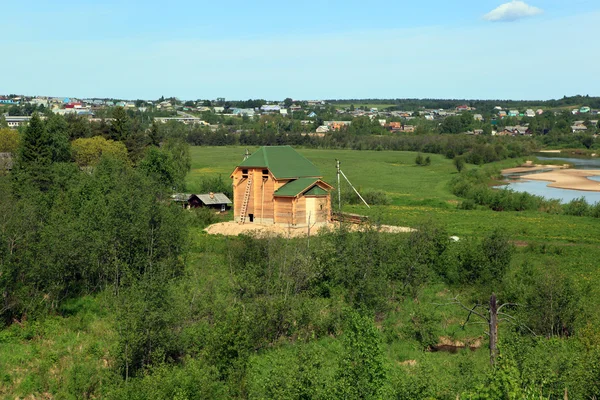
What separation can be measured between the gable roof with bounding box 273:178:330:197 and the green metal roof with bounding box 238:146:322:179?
59cm

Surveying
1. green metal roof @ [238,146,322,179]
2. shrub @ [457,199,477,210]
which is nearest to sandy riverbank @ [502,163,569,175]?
shrub @ [457,199,477,210]

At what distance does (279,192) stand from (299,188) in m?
1.20

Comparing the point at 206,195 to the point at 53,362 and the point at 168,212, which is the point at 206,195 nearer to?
the point at 168,212

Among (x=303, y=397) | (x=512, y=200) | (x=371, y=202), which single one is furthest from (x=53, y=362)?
(x=512, y=200)

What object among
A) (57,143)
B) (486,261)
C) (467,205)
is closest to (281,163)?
(486,261)

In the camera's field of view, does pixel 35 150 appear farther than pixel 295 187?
Yes

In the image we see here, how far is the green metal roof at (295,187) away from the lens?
125ft

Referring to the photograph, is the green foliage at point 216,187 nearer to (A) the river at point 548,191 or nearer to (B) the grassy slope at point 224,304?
(B) the grassy slope at point 224,304

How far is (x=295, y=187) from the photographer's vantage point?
38.8 m

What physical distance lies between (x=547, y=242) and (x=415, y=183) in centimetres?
3530

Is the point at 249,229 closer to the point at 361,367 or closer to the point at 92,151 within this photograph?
the point at 92,151

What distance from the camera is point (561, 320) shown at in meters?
21.7

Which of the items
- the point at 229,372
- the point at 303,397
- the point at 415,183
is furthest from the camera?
the point at 415,183

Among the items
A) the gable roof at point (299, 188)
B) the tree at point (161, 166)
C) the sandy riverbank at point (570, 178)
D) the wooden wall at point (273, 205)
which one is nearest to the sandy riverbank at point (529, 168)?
the sandy riverbank at point (570, 178)
